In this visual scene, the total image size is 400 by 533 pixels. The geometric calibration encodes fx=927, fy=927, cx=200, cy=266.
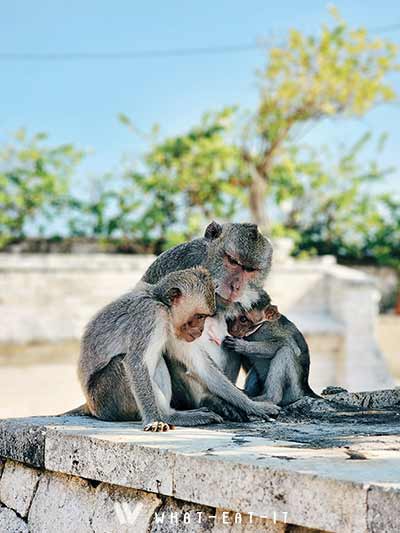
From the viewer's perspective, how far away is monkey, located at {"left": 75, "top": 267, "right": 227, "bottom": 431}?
4.07 metres

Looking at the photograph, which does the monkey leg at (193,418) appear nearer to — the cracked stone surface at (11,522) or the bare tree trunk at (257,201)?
→ the cracked stone surface at (11,522)

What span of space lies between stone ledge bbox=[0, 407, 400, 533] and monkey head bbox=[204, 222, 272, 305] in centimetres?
78

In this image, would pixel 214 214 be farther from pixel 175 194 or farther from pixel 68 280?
Answer: pixel 68 280

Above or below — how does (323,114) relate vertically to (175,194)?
above

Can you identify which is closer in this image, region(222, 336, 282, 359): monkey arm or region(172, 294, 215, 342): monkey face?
region(172, 294, 215, 342): monkey face

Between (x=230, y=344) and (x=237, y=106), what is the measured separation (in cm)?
1718

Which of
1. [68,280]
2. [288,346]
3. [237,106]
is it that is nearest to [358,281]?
[68,280]

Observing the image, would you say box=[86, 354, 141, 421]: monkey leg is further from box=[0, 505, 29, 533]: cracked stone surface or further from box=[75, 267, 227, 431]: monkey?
box=[0, 505, 29, 533]: cracked stone surface

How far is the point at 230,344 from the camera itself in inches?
194

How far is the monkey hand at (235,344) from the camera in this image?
16.1 feet

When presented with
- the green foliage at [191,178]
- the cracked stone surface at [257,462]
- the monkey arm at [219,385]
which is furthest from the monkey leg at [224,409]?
the green foliage at [191,178]

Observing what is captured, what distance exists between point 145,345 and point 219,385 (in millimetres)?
523

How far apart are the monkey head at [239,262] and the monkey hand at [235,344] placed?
8.2 inches

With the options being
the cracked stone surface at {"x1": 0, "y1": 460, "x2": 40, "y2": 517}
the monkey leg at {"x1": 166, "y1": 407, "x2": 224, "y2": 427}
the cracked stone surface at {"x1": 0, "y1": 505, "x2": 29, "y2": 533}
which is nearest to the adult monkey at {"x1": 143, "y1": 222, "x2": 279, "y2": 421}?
the monkey leg at {"x1": 166, "y1": 407, "x2": 224, "y2": 427}
